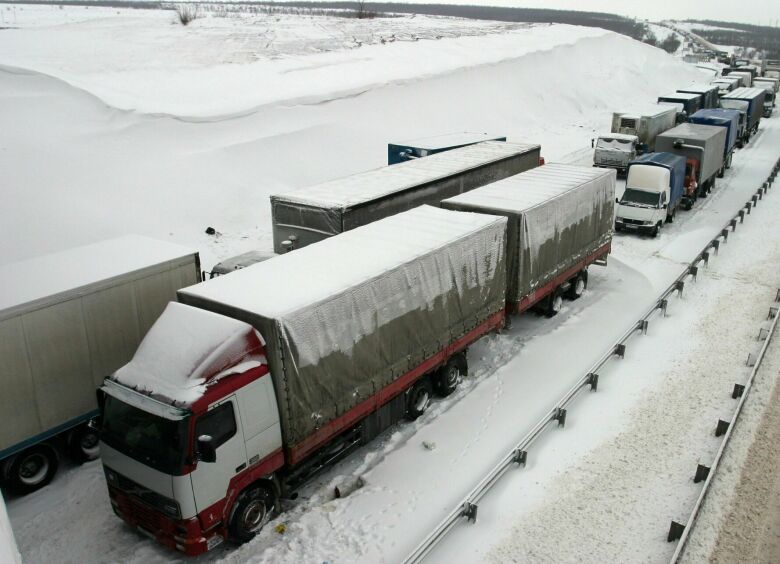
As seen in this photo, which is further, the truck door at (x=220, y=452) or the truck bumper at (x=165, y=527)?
the truck bumper at (x=165, y=527)

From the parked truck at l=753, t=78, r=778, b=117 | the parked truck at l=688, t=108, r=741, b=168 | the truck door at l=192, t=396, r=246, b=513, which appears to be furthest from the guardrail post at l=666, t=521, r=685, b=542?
the parked truck at l=753, t=78, r=778, b=117

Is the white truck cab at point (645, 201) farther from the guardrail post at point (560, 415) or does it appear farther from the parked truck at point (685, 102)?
the parked truck at point (685, 102)

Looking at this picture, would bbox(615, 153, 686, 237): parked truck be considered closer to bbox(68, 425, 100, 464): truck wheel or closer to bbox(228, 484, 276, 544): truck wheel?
bbox(228, 484, 276, 544): truck wheel

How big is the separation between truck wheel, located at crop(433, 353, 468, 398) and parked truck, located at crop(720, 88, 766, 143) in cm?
3913

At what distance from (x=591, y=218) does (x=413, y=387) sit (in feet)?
28.3

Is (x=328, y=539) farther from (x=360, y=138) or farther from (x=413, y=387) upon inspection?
(x=360, y=138)

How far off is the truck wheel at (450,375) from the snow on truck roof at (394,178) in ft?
15.4

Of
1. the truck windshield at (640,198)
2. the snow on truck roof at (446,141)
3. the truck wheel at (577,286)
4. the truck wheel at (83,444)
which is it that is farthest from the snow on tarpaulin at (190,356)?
the truck windshield at (640,198)

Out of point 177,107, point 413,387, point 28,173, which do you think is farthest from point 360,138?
point 413,387

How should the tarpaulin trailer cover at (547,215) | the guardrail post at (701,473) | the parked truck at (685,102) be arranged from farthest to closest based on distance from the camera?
the parked truck at (685,102), the tarpaulin trailer cover at (547,215), the guardrail post at (701,473)

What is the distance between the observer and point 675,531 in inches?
360

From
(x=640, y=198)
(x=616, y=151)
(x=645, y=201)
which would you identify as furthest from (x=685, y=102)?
(x=645, y=201)

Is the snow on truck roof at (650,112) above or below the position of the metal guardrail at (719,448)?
above

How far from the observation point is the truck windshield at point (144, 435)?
26.5 ft
